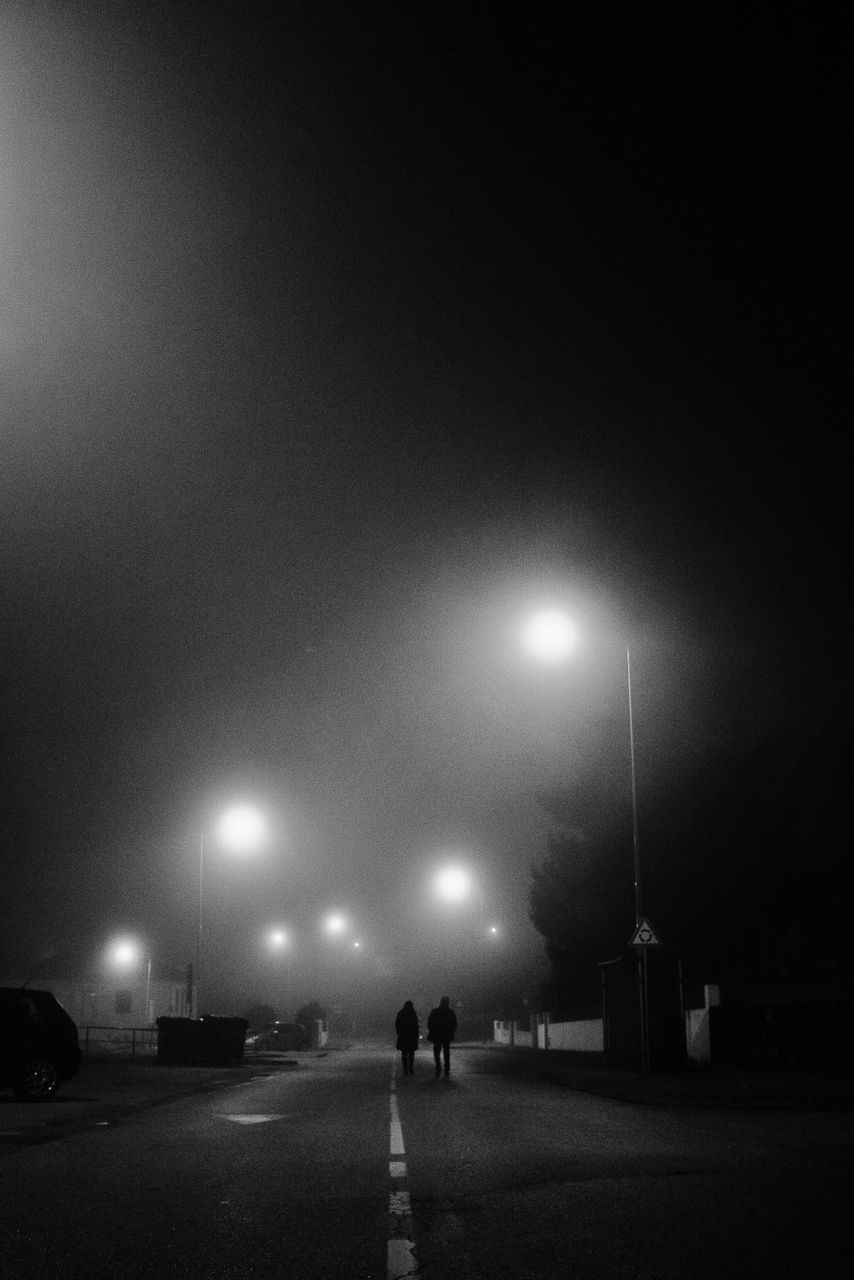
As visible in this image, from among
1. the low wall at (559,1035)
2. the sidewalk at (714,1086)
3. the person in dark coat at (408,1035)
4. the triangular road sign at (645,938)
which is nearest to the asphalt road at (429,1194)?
the sidewalk at (714,1086)

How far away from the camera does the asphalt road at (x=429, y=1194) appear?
250 inches

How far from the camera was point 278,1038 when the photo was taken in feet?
166

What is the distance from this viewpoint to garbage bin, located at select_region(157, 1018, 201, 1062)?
34.3 metres

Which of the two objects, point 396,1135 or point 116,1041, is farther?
point 116,1041

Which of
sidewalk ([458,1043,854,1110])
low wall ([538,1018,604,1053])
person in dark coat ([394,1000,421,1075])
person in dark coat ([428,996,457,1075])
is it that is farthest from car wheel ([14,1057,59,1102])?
low wall ([538,1018,604,1053])

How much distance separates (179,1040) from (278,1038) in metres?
16.8

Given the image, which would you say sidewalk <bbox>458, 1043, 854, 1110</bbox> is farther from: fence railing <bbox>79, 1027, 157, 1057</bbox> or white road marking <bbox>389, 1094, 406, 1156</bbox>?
fence railing <bbox>79, 1027, 157, 1057</bbox>

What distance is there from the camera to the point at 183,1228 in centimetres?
728

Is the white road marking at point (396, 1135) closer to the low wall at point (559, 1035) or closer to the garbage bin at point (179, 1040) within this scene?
the garbage bin at point (179, 1040)

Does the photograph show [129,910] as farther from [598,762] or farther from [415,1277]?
[415,1277]

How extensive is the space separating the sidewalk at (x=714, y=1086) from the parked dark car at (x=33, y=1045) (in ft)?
25.2

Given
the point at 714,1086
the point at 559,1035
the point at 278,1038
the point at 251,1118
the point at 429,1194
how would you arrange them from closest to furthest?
the point at 429,1194 → the point at 251,1118 → the point at 714,1086 → the point at 559,1035 → the point at 278,1038

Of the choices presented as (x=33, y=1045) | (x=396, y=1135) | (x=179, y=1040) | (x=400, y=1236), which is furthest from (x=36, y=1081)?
(x=179, y=1040)

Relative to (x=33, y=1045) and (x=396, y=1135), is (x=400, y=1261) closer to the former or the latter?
(x=396, y=1135)
